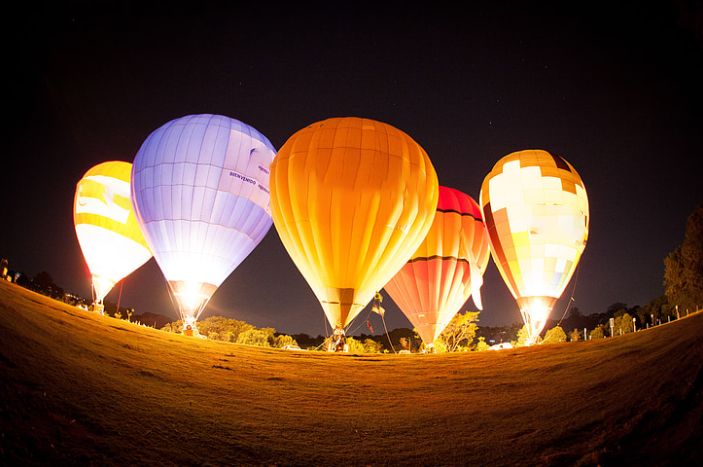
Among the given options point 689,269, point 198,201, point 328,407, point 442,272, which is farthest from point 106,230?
point 689,269

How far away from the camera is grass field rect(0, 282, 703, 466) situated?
484 cm

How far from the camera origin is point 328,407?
23.9ft

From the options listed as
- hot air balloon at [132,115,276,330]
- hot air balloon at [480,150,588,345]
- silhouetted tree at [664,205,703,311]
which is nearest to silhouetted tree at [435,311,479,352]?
silhouetted tree at [664,205,703,311]

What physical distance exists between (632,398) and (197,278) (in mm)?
16133

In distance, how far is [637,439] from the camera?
4.92 m

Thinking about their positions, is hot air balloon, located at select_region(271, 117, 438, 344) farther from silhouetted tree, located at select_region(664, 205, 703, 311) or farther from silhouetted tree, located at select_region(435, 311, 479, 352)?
silhouetted tree, located at select_region(435, 311, 479, 352)

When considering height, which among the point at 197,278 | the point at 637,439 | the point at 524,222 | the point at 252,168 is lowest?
the point at 637,439

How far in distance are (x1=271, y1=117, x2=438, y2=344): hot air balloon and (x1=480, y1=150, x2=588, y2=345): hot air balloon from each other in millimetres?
5750

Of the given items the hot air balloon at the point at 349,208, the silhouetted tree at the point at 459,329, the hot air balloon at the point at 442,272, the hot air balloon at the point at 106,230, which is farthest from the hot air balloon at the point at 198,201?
the silhouetted tree at the point at 459,329

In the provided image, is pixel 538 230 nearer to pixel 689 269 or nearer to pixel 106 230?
pixel 689 269

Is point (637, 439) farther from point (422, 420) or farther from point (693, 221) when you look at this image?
point (693, 221)

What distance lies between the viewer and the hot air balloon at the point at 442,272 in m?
21.6

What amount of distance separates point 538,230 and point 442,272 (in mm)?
4210

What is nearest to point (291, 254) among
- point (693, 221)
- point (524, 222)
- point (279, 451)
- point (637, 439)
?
point (524, 222)
